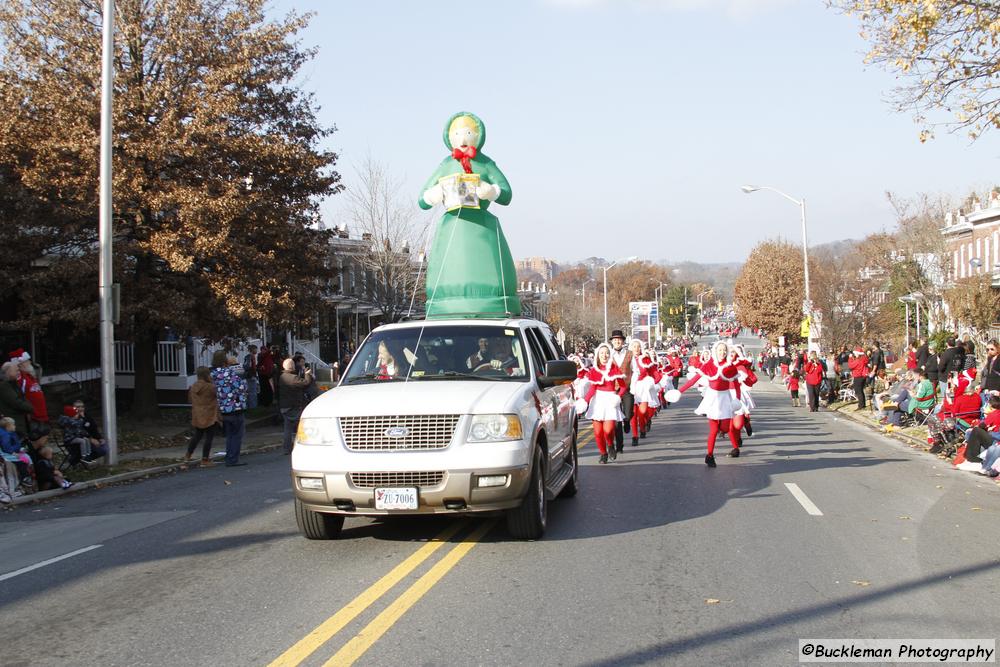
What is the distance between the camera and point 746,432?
1903 cm

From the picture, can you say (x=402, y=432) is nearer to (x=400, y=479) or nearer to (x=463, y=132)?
(x=400, y=479)

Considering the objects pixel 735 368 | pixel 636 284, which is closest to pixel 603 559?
pixel 735 368

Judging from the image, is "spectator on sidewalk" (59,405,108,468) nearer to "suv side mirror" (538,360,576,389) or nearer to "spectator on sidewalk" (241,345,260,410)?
"suv side mirror" (538,360,576,389)

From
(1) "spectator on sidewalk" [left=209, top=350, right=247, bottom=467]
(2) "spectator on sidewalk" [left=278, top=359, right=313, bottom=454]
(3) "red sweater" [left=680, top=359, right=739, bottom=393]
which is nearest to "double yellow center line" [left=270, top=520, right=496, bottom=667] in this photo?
(3) "red sweater" [left=680, top=359, right=739, bottom=393]

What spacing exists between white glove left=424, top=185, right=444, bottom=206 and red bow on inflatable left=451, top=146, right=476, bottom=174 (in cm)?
58

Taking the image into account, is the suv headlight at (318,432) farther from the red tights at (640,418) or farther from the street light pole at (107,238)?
the red tights at (640,418)

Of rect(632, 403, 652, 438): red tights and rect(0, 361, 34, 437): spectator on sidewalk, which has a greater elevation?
rect(0, 361, 34, 437): spectator on sidewalk

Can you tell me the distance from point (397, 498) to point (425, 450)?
1.37ft

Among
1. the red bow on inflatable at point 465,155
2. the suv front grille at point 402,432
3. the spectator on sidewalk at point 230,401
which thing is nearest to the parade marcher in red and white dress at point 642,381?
the red bow on inflatable at point 465,155

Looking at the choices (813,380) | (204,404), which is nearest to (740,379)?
(204,404)

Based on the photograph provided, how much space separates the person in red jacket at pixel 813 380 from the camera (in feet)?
88.6

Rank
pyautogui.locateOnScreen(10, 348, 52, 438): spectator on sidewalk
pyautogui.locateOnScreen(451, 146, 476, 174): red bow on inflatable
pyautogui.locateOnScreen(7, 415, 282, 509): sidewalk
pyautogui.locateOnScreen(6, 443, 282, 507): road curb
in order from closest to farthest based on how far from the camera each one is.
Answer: pyautogui.locateOnScreen(6, 443, 282, 507): road curb, pyautogui.locateOnScreen(7, 415, 282, 509): sidewalk, pyautogui.locateOnScreen(10, 348, 52, 438): spectator on sidewalk, pyautogui.locateOnScreen(451, 146, 476, 174): red bow on inflatable

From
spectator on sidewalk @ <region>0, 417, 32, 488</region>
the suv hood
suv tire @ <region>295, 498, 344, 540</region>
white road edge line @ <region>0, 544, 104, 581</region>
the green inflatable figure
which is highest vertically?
the green inflatable figure

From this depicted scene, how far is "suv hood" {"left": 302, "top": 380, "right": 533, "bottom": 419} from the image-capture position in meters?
7.40
